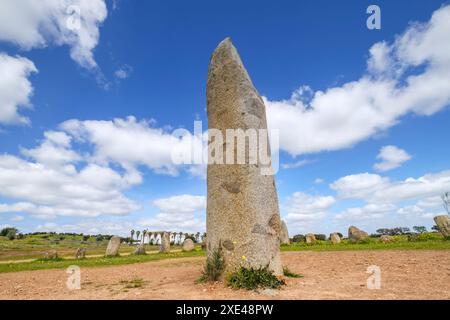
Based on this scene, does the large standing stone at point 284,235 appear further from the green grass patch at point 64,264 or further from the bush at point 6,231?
the bush at point 6,231

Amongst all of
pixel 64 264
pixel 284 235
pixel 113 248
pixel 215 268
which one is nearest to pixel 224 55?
pixel 215 268

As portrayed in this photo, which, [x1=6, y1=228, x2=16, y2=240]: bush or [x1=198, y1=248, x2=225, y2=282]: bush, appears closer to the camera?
[x1=198, y1=248, x2=225, y2=282]: bush

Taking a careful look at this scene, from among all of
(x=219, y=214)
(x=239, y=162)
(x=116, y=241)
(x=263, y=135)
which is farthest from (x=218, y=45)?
(x=116, y=241)

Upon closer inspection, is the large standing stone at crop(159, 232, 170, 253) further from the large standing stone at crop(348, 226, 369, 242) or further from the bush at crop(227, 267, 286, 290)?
the bush at crop(227, 267, 286, 290)

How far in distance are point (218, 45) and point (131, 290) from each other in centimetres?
721

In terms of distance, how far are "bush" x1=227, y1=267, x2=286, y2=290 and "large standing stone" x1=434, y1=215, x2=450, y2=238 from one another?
2110cm

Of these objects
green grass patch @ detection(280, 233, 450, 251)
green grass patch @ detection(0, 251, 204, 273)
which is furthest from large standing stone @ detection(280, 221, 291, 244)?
green grass patch @ detection(0, 251, 204, 273)

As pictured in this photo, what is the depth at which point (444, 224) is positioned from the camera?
23578 mm

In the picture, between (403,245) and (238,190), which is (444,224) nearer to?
(403,245)

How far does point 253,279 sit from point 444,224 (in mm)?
21969

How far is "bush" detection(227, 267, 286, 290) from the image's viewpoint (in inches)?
286
